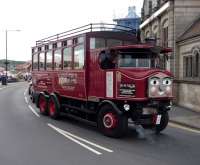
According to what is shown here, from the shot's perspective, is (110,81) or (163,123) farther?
(163,123)

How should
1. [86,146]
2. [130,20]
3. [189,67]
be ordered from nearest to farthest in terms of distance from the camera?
[86,146] < [189,67] < [130,20]

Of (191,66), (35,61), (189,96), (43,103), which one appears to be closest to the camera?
(43,103)

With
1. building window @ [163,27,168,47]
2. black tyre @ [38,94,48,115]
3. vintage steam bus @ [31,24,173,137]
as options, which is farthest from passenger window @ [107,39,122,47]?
building window @ [163,27,168,47]

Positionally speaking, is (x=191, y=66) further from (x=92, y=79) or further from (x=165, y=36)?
(x=92, y=79)

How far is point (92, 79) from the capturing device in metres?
13.4

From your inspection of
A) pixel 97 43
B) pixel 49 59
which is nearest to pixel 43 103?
pixel 49 59

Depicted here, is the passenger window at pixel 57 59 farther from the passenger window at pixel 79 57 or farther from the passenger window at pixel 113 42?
the passenger window at pixel 113 42

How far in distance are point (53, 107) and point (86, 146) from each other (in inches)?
244

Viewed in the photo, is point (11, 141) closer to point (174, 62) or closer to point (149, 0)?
point (174, 62)

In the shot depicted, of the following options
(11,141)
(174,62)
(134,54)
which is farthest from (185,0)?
(11,141)

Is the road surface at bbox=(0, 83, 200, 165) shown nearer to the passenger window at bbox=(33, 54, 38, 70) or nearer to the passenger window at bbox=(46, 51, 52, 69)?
Result: the passenger window at bbox=(46, 51, 52, 69)

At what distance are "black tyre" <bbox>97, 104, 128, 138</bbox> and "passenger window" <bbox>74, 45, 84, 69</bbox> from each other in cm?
205

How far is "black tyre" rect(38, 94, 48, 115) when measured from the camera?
17.6 meters

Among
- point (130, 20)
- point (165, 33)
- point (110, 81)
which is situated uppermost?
point (130, 20)
